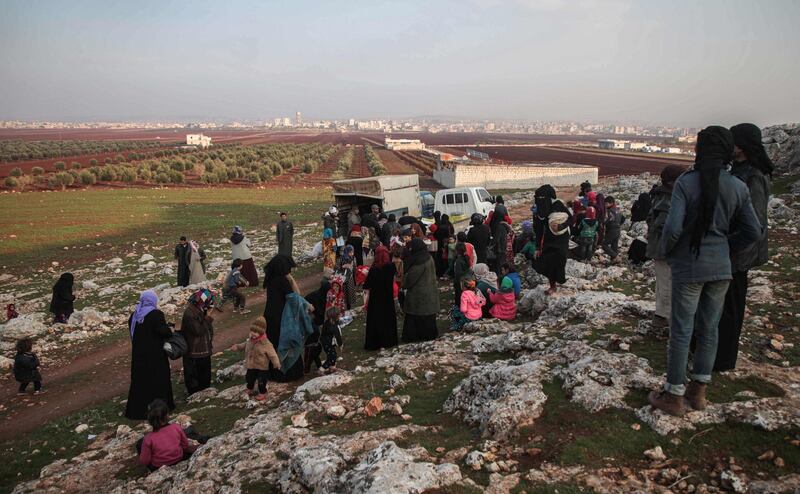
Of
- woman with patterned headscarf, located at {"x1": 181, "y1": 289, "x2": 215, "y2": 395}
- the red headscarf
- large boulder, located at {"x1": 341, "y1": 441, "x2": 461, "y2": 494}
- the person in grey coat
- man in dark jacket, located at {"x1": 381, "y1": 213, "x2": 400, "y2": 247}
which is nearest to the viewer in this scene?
large boulder, located at {"x1": 341, "y1": 441, "x2": 461, "y2": 494}

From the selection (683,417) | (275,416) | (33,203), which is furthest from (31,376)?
(33,203)

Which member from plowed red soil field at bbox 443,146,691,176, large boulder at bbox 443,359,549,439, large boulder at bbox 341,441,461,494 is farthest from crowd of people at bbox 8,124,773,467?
plowed red soil field at bbox 443,146,691,176

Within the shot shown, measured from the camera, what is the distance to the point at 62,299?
9.84 meters

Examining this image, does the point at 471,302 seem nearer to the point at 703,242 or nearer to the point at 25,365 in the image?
the point at 703,242

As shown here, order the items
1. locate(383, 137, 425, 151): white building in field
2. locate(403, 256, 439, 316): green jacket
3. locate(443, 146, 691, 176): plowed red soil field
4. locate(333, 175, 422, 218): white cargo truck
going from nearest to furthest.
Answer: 1. locate(403, 256, 439, 316): green jacket
2. locate(333, 175, 422, 218): white cargo truck
3. locate(443, 146, 691, 176): plowed red soil field
4. locate(383, 137, 425, 151): white building in field

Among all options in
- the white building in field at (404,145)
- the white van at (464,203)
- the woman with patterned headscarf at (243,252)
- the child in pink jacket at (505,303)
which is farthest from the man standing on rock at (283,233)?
the white building in field at (404,145)

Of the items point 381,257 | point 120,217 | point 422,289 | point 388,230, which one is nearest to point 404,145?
point 120,217

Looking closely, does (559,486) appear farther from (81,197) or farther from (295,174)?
(295,174)

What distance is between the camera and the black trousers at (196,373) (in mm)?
6543

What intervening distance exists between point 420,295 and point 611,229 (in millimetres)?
5680

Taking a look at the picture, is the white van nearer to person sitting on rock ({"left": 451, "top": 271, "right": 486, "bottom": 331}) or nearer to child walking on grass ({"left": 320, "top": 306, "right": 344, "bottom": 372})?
person sitting on rock ({"left": 451, "top": 271, "right": 486, "bottom": 331})

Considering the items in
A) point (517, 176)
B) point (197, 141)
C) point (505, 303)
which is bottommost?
point (505, 303)

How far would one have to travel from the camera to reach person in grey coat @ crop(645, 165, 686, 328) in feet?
13.8

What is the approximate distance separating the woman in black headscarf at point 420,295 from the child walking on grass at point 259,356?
1.98 meters
